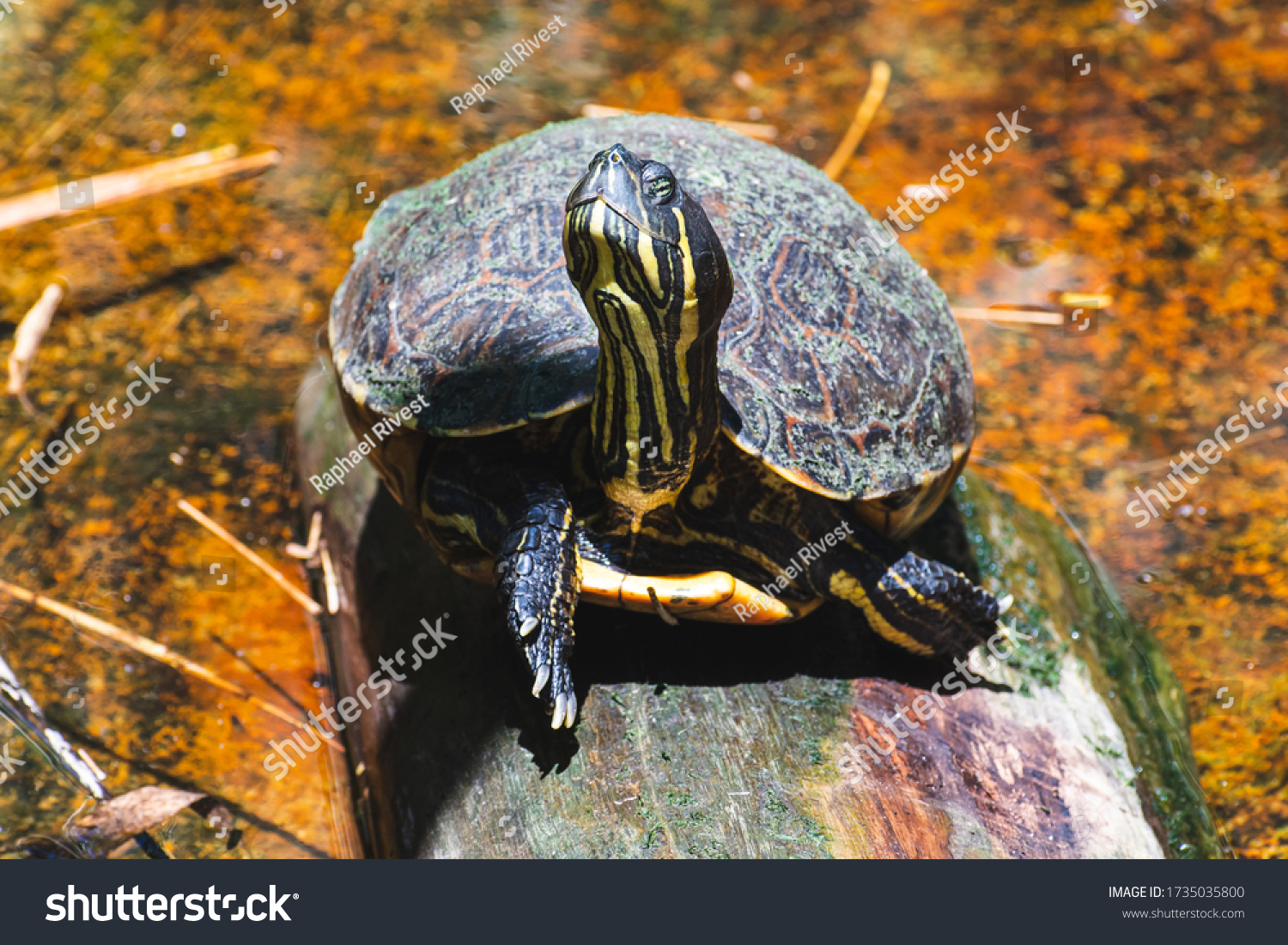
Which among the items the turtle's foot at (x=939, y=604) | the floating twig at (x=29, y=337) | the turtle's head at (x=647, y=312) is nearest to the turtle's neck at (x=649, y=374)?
the turtle's head at (x=647, y=312)

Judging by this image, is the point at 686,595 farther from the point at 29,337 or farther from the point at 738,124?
the point at 738,124

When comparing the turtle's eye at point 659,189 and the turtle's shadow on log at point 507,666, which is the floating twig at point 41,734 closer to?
the turtle's shadow on log at point 507,666

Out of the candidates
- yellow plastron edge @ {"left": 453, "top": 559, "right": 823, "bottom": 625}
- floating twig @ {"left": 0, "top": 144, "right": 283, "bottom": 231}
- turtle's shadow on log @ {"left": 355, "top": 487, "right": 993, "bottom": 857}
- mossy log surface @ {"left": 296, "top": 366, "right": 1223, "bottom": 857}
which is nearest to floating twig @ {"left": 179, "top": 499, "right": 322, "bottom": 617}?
mossy log surface @ {"left": 296, "top": 366, "right": 1223, "bottom": 857}

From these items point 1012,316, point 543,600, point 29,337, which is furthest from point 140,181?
point 1012,316

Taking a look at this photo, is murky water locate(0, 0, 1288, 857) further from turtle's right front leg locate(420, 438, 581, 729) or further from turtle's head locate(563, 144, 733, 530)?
turtle's head locate(563, 144, 733, 530)

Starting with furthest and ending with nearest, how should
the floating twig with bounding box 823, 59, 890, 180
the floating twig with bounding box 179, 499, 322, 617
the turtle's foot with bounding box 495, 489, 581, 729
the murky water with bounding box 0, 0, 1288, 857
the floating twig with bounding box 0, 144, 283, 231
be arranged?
1. the floating twig with bounding box 823, 59, 890, 180
2. the floating twig with bounding box 0, 144, 283, 231
3. the floating twig with bounding box 179, 499, 322, 617
4. the murky water with bounding box 0, 0, 1288, 857
5. the turtle's foot with bounding box 495, 489, 581, 729

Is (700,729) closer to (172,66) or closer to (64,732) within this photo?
(64,732)

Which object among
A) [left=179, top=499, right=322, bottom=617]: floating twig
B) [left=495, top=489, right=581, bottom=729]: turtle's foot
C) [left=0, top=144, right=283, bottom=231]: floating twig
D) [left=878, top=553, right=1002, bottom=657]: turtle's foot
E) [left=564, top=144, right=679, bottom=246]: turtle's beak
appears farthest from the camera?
[left=0, top=144, right=283, bottom=231]: floating twig
